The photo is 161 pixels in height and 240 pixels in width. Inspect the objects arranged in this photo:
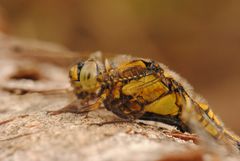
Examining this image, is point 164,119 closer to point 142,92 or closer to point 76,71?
point 142,92

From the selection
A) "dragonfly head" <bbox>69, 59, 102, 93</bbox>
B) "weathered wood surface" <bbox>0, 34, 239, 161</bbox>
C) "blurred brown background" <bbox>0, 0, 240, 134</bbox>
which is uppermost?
"blurred brown background" <bbox>0, 0, 240, 134</bbox>

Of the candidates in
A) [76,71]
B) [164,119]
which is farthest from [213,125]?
[76,71]

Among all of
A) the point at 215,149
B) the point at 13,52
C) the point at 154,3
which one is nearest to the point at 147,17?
the point at 154,3

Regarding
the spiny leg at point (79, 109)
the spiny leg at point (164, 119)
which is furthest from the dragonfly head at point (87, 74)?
the spiny leg at point (164, 119)

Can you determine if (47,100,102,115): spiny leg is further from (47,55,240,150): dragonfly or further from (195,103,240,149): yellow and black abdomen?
(195,103,240,149): yellow and black abdomen

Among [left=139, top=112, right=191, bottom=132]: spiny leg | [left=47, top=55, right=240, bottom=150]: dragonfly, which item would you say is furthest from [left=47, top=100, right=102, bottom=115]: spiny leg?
[left=139, top=112, right=191, bottom=132]: spiny leg
